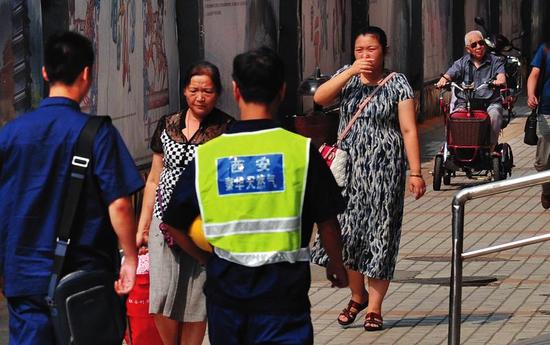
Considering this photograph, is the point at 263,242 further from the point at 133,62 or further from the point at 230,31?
the point at 230,31

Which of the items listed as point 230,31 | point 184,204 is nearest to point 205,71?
point 184,204

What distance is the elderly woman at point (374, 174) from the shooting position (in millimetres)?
9453

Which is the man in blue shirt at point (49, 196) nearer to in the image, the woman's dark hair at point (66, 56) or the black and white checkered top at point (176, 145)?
the woman's dark hair at point (66, 56)

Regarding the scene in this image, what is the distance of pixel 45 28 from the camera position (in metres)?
12.2

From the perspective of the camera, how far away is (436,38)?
29.2 metres

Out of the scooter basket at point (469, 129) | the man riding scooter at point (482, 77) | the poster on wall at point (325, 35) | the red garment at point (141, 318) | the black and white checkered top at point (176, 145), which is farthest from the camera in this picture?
the poster on wall at point (325, 35)

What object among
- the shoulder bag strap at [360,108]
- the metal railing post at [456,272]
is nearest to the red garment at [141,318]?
A: the metal railing post at [456,272]

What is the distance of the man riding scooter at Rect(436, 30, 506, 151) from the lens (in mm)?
17609

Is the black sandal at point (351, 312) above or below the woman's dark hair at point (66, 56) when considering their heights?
below

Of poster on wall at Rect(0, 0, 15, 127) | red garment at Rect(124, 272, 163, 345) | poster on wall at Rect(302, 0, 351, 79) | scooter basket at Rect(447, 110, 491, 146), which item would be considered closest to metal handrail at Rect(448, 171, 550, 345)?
red garment at Rect(124, 272, 163, 345)

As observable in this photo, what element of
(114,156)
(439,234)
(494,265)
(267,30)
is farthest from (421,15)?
(114,156)

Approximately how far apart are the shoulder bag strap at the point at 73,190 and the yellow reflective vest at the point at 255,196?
422 millimetres

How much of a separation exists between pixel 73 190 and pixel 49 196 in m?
0.09

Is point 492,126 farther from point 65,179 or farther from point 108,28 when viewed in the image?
point 65,179
